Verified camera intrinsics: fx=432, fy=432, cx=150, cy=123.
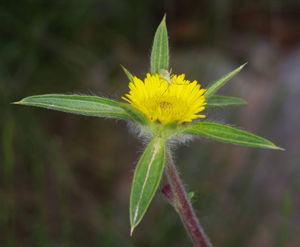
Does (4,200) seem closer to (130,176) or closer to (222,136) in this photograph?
(130,176)

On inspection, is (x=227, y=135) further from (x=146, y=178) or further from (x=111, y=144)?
(x=111, y=144)

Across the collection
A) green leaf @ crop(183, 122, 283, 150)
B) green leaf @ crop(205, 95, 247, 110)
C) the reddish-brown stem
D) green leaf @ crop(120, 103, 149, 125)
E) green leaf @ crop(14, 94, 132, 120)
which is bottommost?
the reddish-brown stem

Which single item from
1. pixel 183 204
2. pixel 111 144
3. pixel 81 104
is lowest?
pixel 183 204

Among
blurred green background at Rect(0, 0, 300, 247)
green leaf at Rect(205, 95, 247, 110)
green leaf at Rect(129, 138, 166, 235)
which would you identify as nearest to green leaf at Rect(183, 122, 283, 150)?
green leaf at Rect(129, 138, 166, 235)

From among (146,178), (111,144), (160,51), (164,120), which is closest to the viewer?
(146,178)

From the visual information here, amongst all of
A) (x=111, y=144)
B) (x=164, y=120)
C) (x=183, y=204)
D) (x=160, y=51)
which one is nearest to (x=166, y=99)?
(x=164, y=120)

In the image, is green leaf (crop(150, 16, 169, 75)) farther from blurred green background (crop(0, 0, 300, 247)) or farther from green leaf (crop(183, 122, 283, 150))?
blurred green background (crop(0, 0, 300, 247))
